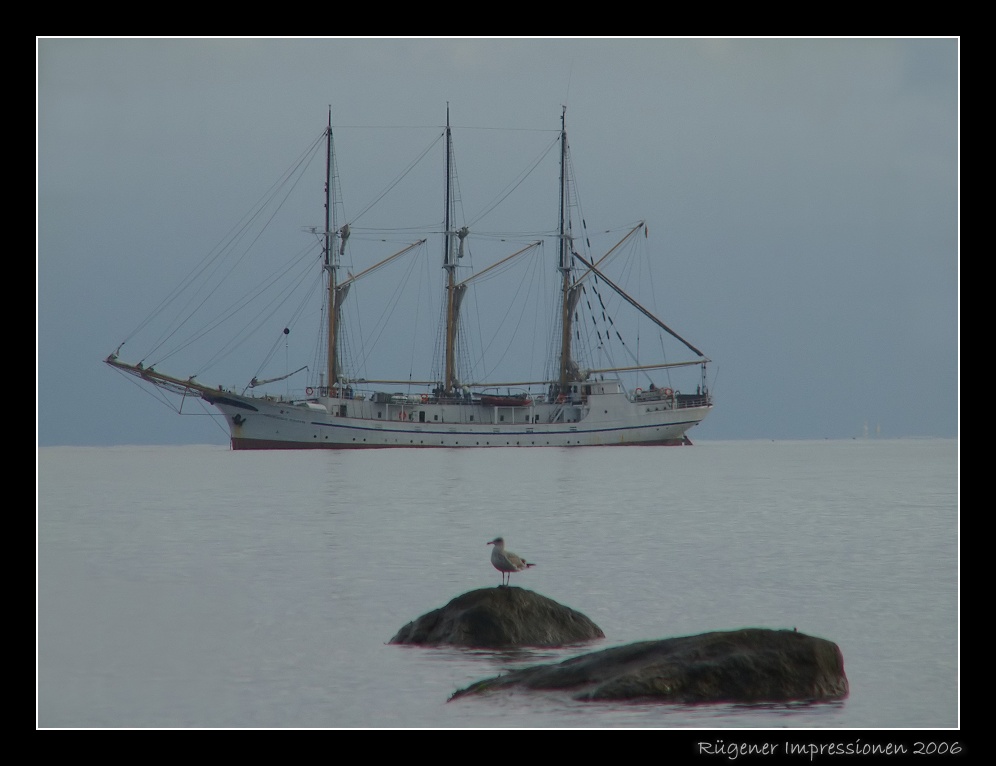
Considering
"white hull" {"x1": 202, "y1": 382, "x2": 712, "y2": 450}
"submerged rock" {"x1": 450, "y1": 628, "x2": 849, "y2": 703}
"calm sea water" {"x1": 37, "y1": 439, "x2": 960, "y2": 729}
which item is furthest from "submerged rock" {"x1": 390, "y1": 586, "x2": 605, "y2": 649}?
"white hull" {"x1": 202, "y1": 382, "x2": 712, "y2": 450}

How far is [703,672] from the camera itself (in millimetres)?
10188

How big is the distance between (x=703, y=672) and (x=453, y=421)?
7465cm

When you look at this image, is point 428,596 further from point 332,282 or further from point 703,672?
point 332,282

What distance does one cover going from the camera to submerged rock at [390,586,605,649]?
483 inches

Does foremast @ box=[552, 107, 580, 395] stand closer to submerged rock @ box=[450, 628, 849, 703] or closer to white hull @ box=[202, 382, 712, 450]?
white hull @ box=[202, 382, 712, 450]

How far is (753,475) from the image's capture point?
53250 millimetres

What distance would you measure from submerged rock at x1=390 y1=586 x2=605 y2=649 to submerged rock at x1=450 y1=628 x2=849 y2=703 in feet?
5.25

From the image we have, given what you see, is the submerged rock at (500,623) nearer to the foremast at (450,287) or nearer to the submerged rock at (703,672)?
the submerged rock at (703,672)

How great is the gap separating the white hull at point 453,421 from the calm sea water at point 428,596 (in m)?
43.6

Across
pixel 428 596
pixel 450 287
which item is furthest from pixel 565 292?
pixel 428 596

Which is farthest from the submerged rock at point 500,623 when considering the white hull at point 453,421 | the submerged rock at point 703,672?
the white hull at point 453,421
